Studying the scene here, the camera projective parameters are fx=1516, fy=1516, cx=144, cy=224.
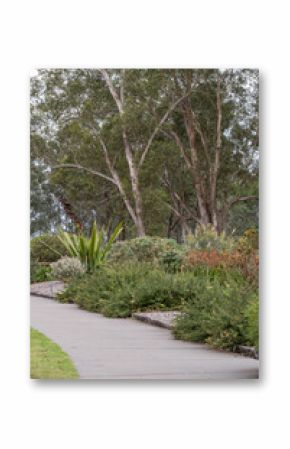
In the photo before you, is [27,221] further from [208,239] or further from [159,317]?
[159,317]

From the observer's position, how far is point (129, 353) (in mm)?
13180

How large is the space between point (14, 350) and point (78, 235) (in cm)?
152

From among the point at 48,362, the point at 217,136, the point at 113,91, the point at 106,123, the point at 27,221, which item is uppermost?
the point at 113,91

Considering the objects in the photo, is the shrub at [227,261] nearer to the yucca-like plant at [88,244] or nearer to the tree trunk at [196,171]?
the tree trunk at [196,171]

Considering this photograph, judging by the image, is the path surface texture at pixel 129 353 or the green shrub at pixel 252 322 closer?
the path surface texture at pixel 129 353

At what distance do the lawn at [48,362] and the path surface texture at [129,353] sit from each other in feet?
0.24

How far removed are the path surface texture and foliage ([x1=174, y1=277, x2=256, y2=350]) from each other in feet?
0.37

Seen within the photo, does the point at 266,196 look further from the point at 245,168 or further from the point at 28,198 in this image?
the point at 28,198

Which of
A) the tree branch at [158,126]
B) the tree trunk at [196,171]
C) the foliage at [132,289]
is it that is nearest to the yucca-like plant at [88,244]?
the foliage at [132,289]

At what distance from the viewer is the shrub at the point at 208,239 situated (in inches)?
545

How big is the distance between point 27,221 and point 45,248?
0.52m

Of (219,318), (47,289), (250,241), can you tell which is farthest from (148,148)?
(219,318)

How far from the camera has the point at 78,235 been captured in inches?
552
